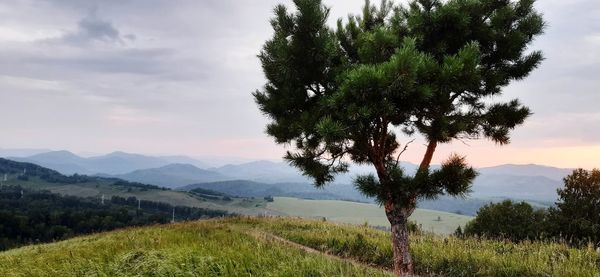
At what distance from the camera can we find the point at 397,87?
32.7 feet

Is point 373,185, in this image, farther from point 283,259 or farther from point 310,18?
point 310,18

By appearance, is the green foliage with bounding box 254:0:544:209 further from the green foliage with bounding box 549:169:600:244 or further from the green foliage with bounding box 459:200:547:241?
the green foliage with bounding box 459:200:547:241

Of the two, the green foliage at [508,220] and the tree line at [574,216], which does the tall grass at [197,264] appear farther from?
the green foliage at [508,220]

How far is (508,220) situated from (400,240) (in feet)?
99.6

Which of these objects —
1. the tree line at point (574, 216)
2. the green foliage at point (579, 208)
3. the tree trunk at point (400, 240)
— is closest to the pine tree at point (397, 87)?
the tree trunk at point (400, 240)

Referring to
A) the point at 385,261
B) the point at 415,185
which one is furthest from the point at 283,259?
the point at 385,261

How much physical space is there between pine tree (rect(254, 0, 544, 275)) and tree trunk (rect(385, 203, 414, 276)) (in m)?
0.03

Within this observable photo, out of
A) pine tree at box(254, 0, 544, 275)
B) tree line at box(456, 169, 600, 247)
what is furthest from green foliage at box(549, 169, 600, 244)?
pine tree at box(254, 0, 544, 275)

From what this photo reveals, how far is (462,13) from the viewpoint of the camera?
11836 mm

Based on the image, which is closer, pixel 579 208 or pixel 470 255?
pixel 470 255

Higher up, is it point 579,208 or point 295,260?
point 579,208

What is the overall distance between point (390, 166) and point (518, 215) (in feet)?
104

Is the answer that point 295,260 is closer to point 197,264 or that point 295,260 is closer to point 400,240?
point 197,264

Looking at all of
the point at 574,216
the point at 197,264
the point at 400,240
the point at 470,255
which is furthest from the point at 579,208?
the point at 197,264
